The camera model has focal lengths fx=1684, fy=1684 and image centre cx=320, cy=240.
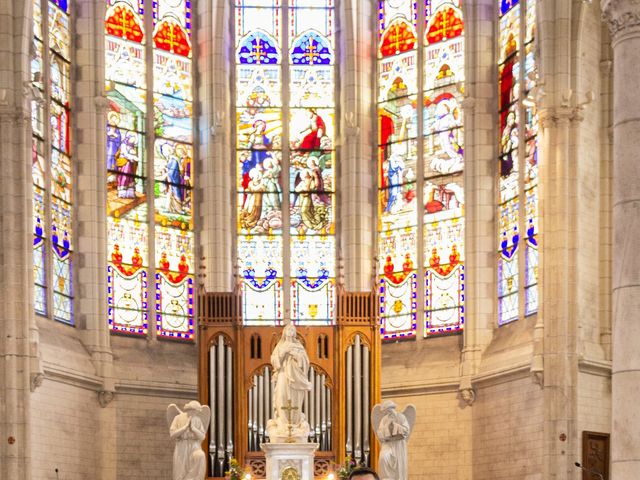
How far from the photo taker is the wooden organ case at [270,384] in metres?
26.2

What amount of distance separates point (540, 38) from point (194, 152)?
6979 millimetres

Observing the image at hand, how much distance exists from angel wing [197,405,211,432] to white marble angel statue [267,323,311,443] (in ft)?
3.21

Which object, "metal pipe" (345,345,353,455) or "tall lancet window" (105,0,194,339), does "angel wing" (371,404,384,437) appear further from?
"tall lancet window" (105,0,194,339)

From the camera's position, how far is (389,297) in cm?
2978

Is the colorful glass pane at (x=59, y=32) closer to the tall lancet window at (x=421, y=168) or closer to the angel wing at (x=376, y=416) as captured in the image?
the tall lancet window at (x=421, y=168)

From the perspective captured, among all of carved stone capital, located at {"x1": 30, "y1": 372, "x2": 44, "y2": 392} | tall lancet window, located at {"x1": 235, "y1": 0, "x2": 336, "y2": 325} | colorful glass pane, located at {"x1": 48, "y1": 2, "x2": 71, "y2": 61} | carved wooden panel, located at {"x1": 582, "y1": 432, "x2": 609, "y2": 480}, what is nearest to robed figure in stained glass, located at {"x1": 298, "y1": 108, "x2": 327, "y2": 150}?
tall lancet window, located at {"x1": 235, "y1": 0, "x2": 336, "y2": 325}

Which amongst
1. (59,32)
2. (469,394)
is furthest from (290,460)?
(59,32)

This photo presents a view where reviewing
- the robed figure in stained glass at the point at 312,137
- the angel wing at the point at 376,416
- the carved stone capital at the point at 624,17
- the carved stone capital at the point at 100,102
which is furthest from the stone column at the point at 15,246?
the carved stone capital at the point at 624,17

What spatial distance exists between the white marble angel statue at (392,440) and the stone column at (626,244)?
9.88 m

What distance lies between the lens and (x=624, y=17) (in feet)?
49.2

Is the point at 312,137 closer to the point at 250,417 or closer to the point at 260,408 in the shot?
the point at 260,408

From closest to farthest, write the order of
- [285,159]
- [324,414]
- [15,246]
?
[15,246] → [324,414] → [285,159]

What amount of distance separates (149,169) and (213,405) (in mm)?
5178

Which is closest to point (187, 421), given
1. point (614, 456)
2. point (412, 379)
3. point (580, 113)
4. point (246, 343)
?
point (246, 343)
